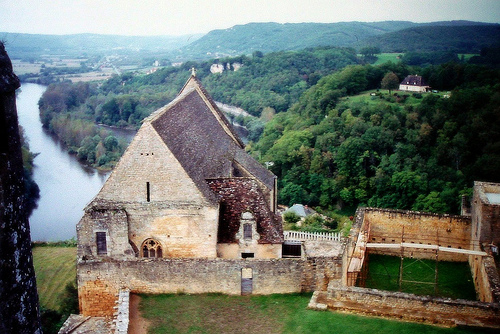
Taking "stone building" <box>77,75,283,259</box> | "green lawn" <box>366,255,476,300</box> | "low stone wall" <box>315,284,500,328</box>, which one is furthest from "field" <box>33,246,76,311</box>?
"low stone wall" <box>315,284,500,328</box>

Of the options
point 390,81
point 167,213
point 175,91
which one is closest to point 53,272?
point 167,213

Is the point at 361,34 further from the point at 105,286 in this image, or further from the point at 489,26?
the point at 105,286

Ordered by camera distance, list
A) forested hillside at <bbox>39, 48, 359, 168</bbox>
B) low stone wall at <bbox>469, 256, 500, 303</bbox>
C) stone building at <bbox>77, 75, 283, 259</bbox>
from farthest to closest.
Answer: forested hillside at <bbox>39, 48, 359, 168</bbox> → stone building at <bbox>77, 75, 283, 259</bbox> → low stone wall at <bbox>469, 256, 500, 303</bbox>

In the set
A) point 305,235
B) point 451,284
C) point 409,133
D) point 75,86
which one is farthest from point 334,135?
point 75,86

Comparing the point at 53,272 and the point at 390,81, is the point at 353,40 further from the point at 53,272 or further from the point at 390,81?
the point at 53,272

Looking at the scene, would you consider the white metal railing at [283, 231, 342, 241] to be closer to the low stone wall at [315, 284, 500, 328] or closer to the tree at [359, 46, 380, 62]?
the low stone wall at [315, 284, 500, 328]
